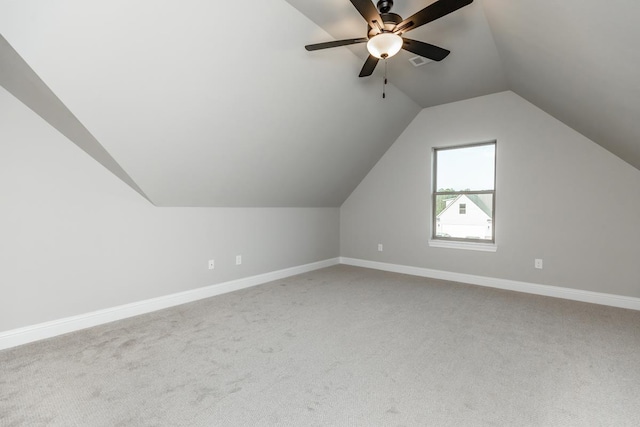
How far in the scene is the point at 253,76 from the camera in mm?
2576

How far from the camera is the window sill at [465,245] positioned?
13.2 feet

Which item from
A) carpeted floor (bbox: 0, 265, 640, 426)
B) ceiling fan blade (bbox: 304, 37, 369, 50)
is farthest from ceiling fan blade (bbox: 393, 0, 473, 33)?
carpeted floor (bbox: 0, 265, 640, 426)

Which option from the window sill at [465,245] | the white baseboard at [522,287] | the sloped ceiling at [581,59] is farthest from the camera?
the window sill at [465,245]

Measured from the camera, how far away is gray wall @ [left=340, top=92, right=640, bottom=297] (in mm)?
3273

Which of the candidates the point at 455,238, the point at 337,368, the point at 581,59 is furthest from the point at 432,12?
the point at 455,238

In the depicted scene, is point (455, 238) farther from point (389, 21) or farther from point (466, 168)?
point (389, 21)

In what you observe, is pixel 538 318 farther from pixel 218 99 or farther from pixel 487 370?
pixel 218 99

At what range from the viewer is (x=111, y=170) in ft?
9.06

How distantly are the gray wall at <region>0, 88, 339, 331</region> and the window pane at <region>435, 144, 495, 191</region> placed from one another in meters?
3.28

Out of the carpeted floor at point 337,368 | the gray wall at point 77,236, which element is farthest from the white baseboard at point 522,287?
the gray wall at point 77,236

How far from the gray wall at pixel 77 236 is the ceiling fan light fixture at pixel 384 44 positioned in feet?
8.48

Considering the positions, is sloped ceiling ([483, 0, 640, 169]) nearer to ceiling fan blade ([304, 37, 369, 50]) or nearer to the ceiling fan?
the ceiling fan

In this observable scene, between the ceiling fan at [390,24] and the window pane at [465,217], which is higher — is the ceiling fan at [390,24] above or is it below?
above

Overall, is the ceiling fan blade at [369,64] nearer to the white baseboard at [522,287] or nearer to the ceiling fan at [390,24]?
the ceiling fan at [390,24]
